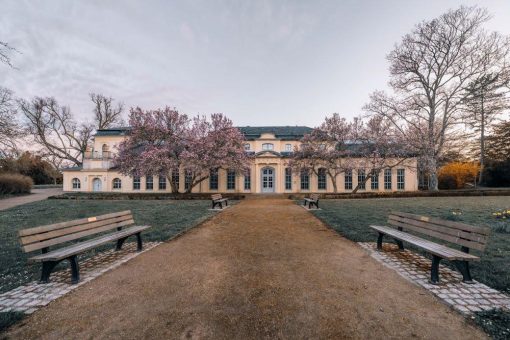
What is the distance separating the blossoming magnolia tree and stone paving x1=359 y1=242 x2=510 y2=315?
15895 millimetres

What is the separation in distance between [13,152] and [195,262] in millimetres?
17032

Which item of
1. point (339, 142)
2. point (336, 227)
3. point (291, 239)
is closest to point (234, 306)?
point (291, 239)

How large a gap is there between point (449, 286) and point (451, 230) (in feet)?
3.44

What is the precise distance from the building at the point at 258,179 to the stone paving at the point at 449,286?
19909 mm

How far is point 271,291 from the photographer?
3.32m

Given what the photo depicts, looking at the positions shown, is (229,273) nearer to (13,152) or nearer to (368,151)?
(13,152)

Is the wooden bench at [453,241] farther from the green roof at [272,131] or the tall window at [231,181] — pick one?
the green roof at [272,131]

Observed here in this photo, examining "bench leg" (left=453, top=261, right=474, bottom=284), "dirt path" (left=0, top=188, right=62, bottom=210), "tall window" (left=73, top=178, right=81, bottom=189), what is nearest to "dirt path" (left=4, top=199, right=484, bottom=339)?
"bench leg" (left=453, top=261, right=474, bottom=284)

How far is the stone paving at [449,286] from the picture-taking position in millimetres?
2885

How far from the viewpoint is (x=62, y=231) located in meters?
4.04

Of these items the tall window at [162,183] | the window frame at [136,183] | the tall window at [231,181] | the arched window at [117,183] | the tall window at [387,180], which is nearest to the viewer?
the tall window at [387,180]

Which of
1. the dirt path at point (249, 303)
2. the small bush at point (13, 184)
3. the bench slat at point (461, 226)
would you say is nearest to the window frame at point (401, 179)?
the bench slat at point (461, 226)

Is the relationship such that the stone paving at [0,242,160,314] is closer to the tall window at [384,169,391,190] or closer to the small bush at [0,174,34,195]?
the small bush at [0,174,34,195]

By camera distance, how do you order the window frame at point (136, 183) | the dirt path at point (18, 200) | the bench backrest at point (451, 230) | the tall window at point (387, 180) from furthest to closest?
the window frame at point (136, 183) < the tall window at point (387, 180) < the dirt path at point (18, 200) < the bench backrest at point (451, 230)
